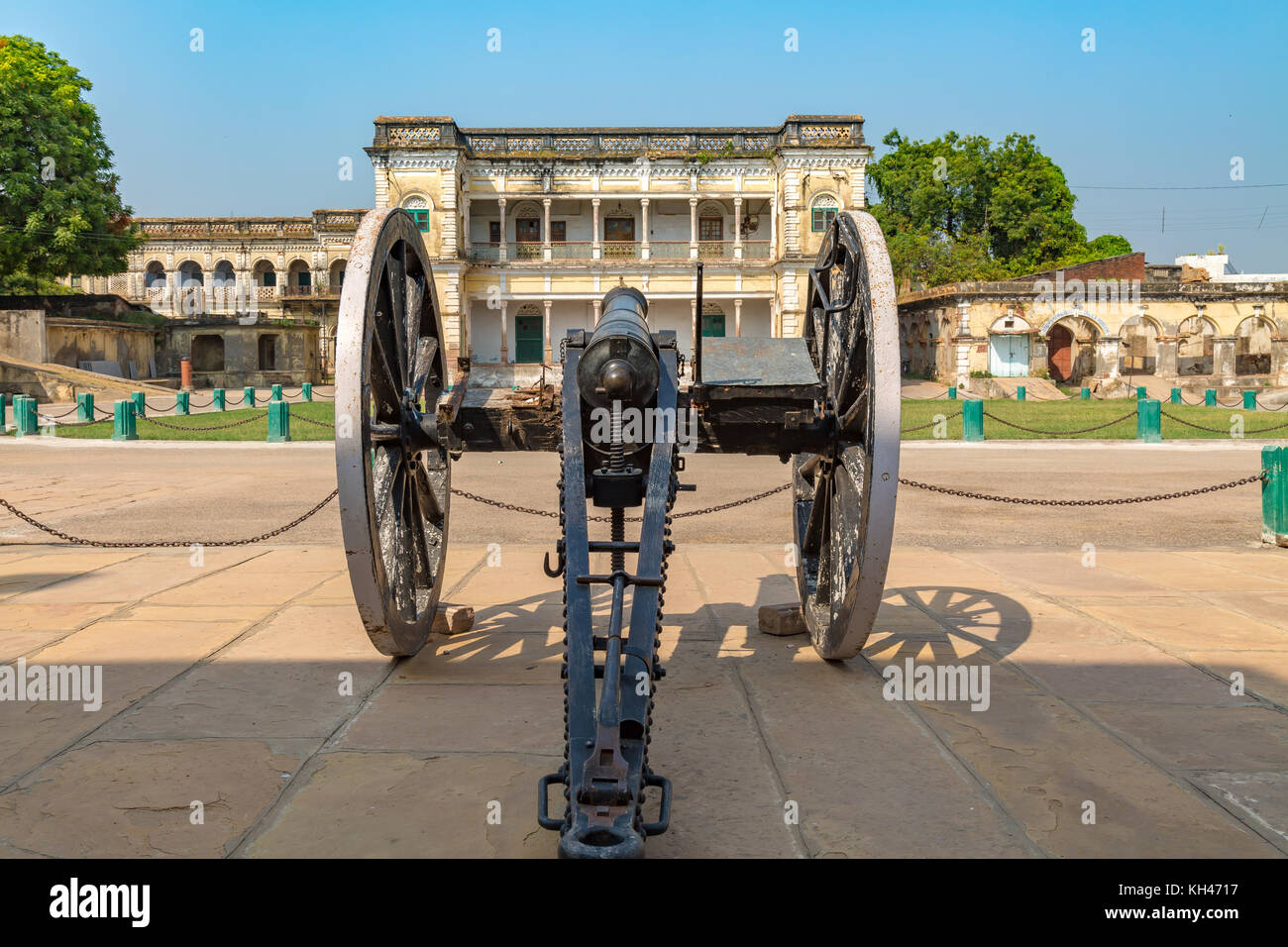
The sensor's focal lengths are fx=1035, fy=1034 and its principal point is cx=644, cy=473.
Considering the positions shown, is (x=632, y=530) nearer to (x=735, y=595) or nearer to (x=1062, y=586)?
(x=735, y=595)

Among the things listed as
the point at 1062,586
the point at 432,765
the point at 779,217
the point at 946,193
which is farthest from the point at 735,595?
the point at 946,193

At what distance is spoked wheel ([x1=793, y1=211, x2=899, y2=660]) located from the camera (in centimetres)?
345

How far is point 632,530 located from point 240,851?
20.5 ft

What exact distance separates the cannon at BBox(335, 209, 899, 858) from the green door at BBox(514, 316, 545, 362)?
42293 millimetres

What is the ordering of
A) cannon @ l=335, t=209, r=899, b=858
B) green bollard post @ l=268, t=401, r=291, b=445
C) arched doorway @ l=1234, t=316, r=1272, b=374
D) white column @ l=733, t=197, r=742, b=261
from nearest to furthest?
1. cannon @ l=335, t=209, r=899, b=858
2. green bollard post @ l=268, t=401, r=291, b=445
3. arched doorway @ l=1234, t=316, r=1272, b=374
4. white column @ l=733, t=197, r=742, b=261

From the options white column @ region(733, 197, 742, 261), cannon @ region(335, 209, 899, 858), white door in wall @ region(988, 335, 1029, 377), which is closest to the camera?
cannon @ region(335, 209, 899, 858)

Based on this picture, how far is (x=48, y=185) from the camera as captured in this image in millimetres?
35219

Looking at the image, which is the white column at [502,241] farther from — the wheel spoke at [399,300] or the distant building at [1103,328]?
the wheel spoke at [399,300]

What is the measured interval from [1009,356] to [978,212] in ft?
40.8

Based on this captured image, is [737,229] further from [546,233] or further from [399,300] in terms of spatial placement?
[399,300]

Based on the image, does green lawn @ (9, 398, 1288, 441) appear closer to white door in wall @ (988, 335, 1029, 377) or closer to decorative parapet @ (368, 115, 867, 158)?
white door in wall @ (988, 335, 1029, 377)

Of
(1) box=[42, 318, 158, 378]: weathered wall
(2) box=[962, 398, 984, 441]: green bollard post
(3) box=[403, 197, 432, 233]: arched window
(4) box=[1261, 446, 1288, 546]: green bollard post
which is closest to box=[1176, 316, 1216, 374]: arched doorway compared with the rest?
(2) box=[962, 398, 984, 441]: green bollard post

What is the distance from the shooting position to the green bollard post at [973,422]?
19.3m

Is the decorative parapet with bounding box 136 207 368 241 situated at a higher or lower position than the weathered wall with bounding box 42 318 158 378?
higher
